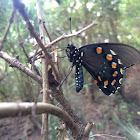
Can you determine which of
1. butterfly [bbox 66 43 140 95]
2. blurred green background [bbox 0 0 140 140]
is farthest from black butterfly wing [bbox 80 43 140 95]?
blurred green background [bbox 0 0 140 140]

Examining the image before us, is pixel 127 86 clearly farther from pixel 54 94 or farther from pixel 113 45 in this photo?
pixel 54 94

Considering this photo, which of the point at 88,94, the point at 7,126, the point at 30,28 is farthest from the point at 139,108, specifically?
the point at 30,28

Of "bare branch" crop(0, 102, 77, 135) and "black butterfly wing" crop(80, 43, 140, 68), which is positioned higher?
"black butterfly wing" crop(80, 43, 140, 68)

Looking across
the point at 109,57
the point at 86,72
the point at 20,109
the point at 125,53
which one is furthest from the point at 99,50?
the point at 86,72

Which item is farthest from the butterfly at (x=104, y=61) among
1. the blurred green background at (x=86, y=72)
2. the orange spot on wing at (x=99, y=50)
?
the blurred green background at (x=86, y=72)

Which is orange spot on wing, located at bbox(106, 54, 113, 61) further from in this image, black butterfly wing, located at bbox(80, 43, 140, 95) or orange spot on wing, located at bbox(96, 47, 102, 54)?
orange spot on wing, located at bbox(96, 47, 102, 54)

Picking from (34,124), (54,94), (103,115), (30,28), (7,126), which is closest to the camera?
(30,28)

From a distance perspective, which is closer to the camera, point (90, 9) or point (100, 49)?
point (100, 49)

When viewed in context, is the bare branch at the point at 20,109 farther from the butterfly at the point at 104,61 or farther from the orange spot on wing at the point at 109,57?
the orange spot on wing at the point at 109,57

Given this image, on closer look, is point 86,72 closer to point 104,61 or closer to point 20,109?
point 104,61
